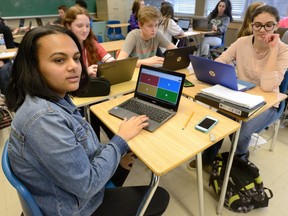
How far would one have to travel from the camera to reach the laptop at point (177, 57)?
183 cm

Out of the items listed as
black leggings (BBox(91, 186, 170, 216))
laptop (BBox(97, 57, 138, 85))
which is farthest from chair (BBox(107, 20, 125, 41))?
black leggings (BBox(91, 186, 170, 216))

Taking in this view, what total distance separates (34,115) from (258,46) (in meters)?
1.71

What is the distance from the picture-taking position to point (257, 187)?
1.47 meters

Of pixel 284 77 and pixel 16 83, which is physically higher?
pixel 16 83

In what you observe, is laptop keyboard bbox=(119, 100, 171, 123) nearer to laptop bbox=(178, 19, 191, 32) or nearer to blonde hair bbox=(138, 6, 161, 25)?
blonde hair bbox=(138, 6, 161, 25)

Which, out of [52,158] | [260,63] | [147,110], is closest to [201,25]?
[260,63]

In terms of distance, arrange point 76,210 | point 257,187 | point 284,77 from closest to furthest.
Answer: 1. point 76,210
2. point 257,187
3. point 284,77

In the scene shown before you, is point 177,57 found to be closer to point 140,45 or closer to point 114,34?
point 140,45

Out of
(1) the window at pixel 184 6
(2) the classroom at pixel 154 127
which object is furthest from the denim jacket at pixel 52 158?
(1) the window at pixel 184 6

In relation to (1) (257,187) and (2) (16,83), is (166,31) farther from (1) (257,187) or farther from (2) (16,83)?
(2) (16,83)

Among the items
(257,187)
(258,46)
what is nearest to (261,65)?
(258,46)

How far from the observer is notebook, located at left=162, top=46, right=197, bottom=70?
6.02ft

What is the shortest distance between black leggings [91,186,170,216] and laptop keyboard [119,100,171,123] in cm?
39

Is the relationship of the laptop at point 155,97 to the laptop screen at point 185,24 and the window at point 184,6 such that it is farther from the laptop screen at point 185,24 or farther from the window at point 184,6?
the window at point 184,6
